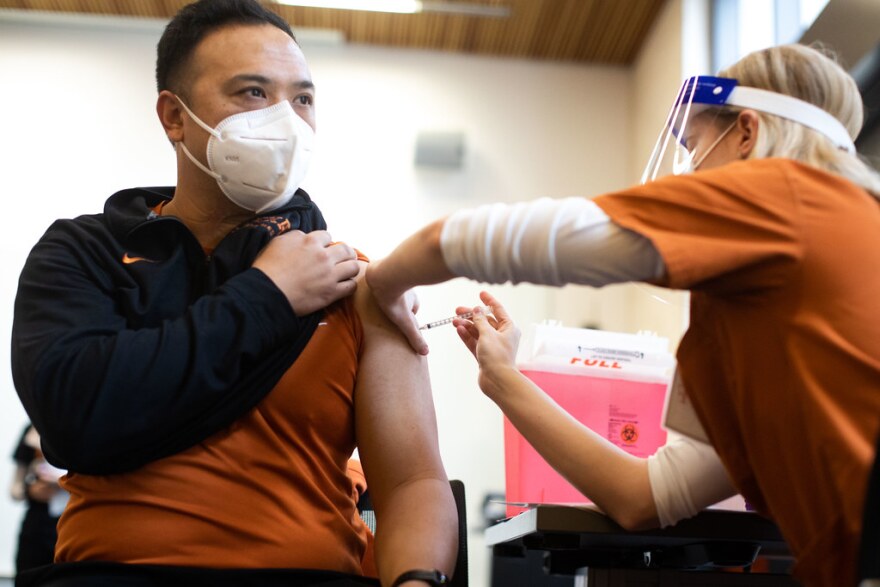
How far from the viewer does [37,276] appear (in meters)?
1.40

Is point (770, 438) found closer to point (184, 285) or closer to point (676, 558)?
point (676, 558)

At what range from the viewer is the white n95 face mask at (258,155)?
63.1 inches

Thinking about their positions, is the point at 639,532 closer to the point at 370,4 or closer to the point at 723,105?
the point at 723,105

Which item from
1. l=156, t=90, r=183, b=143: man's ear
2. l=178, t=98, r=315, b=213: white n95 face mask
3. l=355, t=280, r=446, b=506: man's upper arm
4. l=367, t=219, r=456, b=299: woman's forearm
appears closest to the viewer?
l=367, t=219, r=456, b=299: woman's forearm

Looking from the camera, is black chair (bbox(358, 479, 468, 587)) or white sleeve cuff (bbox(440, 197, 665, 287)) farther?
black chair (bbox(358, 479, 468, 587))

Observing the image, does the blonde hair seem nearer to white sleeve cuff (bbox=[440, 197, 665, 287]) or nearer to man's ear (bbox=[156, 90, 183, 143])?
white sleeve cuff (bbox=[440, 197, 665, 287])

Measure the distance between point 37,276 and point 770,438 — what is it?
41.3 inches

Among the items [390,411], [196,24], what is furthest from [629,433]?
[196,24]

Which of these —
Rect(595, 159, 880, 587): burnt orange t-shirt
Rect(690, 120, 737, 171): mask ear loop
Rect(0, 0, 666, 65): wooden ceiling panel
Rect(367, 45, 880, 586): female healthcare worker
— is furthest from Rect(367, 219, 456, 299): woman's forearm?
Rect(0, 0, 666, 65): wooden ceiling panel

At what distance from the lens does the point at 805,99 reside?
4.45 ft

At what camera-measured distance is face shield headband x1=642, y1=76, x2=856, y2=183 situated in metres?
1.34

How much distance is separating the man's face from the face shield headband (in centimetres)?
65

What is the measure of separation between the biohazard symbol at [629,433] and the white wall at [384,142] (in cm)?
358

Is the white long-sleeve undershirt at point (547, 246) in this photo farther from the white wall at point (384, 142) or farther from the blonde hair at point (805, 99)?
the white wall at point (384, 142)
